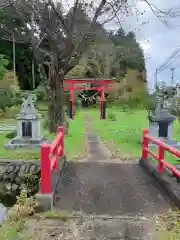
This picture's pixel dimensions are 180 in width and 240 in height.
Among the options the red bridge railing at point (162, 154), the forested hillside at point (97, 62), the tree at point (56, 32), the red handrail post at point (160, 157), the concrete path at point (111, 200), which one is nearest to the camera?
the concrete path at point (111, 200)

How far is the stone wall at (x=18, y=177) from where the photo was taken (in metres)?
7.22

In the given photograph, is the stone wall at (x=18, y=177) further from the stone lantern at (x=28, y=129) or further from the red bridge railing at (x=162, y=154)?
the red bridge railing at (x=162, y=154)

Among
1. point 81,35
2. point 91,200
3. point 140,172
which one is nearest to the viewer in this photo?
point 91,200

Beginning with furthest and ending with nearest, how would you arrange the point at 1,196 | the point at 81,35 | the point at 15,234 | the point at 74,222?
the point at 81,35 → the point at 1,196 → the point at 74,222 → the point at 15,234

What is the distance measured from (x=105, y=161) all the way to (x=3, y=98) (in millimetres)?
12718

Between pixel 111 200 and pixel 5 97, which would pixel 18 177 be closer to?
pixel 111 200

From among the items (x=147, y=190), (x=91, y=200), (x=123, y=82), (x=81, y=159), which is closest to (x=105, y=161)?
(x=81, y=159)

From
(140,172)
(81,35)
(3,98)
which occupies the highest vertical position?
(81,35)

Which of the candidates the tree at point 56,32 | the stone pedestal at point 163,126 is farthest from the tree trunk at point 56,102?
the stone pedestal at point 163,126

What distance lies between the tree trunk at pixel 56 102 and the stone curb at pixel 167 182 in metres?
5.58

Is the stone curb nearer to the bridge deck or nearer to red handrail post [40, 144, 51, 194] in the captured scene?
the bridge deck

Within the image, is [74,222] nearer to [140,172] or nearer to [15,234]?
[15,234]

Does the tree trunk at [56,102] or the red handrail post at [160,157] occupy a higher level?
the tree trunk at [56,102]

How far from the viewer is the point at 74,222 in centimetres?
385
